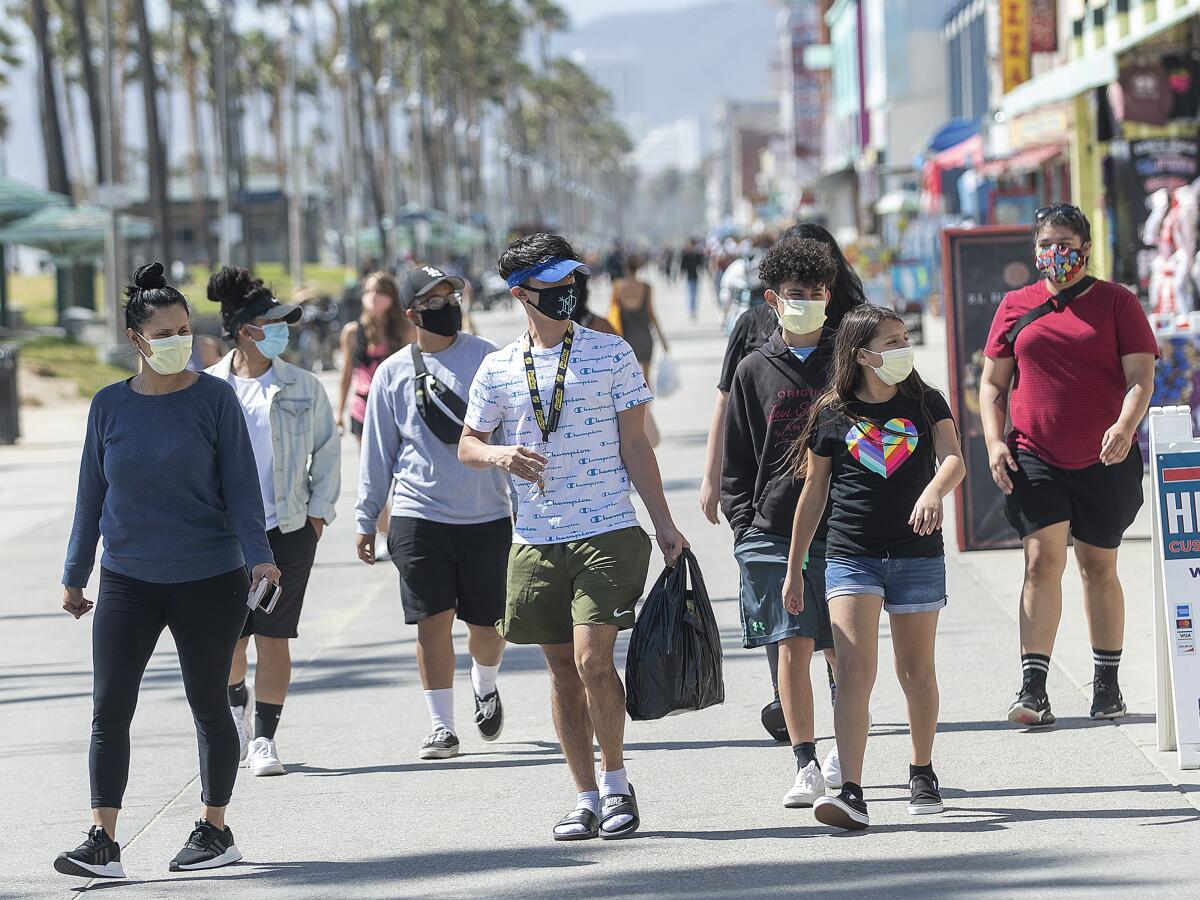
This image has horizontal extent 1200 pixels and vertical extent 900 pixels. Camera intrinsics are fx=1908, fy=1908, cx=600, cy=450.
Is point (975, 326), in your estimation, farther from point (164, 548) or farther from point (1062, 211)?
point (164, 548)

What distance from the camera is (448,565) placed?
7180 mm

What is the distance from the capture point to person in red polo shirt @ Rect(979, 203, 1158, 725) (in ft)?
23.3

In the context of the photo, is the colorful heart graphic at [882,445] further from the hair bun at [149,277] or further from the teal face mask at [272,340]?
the teal face mask at [272,340]

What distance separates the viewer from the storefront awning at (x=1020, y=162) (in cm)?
2452

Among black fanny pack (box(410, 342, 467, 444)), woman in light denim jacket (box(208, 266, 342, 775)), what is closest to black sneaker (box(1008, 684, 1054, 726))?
black fanny pack (box(410, 342, 467, 444))

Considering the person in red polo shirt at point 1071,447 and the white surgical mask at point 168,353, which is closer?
the white surgical mask at point 168,353

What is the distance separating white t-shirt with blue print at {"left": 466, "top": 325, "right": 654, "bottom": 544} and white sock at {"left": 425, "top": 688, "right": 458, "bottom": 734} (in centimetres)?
151

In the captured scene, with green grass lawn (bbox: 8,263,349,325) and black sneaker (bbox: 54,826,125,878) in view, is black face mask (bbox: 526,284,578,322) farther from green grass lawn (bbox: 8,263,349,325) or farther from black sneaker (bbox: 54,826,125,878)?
green grass lawn (bbox: 8,263,349,325)

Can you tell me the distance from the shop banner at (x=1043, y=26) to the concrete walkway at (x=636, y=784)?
19.5 metres

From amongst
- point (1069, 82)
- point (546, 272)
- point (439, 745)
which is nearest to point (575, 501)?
point (546, 272)

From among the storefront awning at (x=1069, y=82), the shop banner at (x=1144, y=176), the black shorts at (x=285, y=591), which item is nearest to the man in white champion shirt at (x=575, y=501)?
the black shorts at (x=285, y=591)

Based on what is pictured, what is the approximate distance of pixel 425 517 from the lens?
23.4 feet

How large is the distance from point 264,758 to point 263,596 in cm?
146

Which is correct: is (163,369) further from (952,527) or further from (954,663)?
(952,527)
